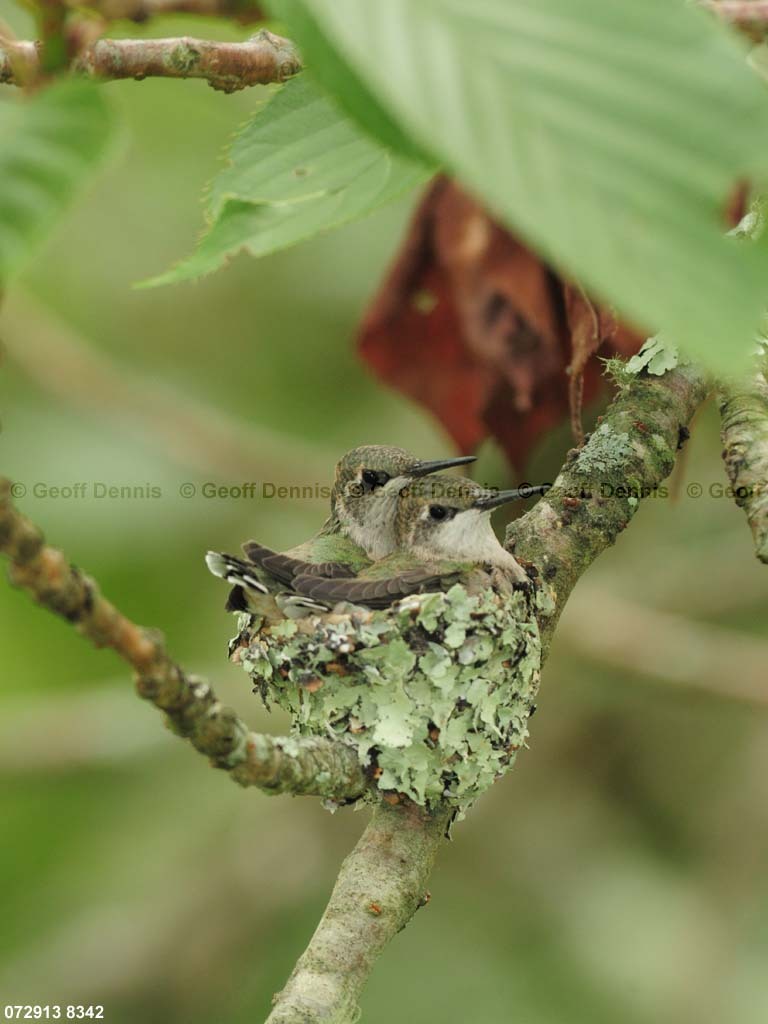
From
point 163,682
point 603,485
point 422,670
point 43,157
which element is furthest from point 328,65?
point 422,670

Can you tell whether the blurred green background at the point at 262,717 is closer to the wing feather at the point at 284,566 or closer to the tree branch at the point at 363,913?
the wing feather at the point at 284,566

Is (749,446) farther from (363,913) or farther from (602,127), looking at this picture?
(602,127)

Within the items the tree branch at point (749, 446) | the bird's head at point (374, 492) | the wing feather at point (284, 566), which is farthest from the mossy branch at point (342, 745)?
the bird's head at point (374, 492)

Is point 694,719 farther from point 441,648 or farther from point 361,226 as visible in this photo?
point 441,648

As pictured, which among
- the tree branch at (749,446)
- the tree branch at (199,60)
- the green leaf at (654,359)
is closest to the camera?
the tree branch at (749,446)

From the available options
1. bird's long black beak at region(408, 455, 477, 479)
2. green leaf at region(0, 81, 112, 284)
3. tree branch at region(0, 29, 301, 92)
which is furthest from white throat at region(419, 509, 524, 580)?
green leaf at region(0, 81, 112, 284)

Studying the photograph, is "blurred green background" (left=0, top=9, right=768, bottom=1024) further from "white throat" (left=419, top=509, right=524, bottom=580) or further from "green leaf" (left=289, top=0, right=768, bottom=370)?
"green leaf" (left=289, top=0, right=768, bottom=370)

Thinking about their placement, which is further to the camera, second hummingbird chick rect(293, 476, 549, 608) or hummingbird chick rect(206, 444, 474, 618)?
hummingbird chick rect(206, 444, 474, 618)
